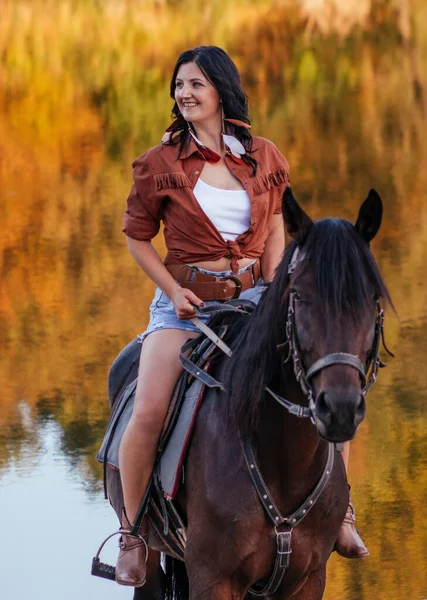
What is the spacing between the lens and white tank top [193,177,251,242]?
439 cm

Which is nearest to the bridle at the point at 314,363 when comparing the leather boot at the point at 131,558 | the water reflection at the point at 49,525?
the leather boot at the point at 131,558

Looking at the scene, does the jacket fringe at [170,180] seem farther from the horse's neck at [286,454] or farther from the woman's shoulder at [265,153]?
the horse's neck at [286,454]

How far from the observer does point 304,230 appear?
3592mm

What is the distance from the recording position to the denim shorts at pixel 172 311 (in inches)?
175

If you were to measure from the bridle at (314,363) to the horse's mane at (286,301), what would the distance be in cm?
6

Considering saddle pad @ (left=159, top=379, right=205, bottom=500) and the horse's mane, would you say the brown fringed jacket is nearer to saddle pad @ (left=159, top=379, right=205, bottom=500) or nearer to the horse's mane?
the horse's mane

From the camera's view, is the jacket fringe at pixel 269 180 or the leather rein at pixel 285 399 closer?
the leather rein at pixel 285 399

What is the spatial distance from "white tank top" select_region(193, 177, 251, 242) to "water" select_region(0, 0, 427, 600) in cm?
241

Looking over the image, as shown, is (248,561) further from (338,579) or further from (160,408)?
(338,579)

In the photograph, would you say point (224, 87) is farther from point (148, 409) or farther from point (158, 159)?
point (148, 409)

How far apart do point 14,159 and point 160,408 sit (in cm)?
1535

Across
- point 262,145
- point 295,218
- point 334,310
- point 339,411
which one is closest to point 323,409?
point 339,411

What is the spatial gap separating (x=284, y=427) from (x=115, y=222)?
11573 mm

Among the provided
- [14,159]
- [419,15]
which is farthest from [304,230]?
[419,15]
